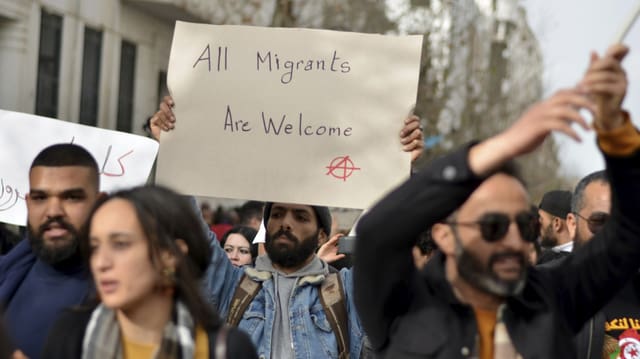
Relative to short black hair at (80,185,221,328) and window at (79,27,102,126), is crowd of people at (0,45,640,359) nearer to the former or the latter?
short black hair at (80,185,221,328)

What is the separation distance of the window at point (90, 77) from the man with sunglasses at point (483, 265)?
17.0m

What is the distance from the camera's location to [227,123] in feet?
19.2

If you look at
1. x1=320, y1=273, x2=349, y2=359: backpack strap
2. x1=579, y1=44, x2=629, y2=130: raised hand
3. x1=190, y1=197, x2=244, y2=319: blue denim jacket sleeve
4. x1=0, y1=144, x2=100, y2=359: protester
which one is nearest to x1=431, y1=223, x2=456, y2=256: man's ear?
x1=579, y1=44, x2=629, y2=130: raised hand

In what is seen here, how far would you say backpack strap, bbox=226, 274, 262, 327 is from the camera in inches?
216

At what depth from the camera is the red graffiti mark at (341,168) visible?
226 inches

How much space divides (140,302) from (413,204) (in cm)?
82

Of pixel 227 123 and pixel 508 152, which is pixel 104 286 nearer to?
pixel 508 152

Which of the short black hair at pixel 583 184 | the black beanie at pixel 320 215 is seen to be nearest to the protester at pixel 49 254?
the black beanie at pixel 320 215

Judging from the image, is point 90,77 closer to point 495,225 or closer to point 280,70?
point 280,70

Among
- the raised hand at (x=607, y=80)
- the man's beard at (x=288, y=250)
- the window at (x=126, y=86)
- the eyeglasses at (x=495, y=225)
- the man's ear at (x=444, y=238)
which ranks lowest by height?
the man's beard at (x=288, y=250)

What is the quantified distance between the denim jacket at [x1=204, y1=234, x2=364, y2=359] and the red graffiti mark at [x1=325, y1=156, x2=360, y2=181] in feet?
1.49

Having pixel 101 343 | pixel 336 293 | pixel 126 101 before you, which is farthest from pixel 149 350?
pixel 126 101

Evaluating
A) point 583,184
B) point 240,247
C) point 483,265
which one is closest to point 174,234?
point 483,265

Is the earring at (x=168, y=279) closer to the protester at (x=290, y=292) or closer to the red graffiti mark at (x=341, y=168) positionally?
the protester at (x=290, y=292)
